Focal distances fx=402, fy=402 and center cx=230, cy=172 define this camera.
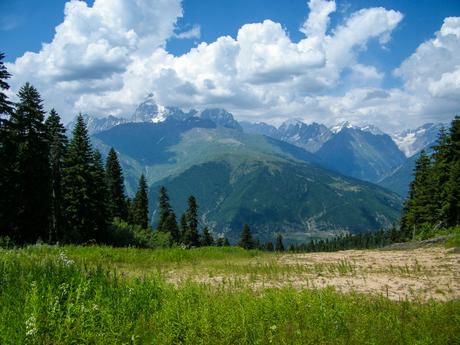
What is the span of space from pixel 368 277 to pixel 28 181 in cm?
3562

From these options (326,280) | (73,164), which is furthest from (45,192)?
(326,280)

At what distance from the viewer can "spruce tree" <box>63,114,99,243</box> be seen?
5200cm

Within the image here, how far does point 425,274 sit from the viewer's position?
1388 cm

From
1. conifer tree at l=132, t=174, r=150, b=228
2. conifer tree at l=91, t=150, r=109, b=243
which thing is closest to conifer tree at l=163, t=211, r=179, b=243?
conifer tree at l=132, t=174, r=150, b=228

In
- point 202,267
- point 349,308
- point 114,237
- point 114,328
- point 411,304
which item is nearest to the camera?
point 114,328

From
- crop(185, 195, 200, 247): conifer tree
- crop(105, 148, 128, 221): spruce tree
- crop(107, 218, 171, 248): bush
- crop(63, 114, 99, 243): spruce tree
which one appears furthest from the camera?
crop(185, 195, 200, 247): conifer tree

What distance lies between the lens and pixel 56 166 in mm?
53719

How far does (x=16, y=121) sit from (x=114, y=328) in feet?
140

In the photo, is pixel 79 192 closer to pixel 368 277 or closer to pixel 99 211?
pixel 99 211

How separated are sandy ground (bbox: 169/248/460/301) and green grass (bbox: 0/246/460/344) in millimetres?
1543

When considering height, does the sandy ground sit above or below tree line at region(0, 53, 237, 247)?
below

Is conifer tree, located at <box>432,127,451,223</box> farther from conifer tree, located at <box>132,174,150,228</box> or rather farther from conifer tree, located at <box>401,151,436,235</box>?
conifer tree, located at <box>132,174,150,228</box>

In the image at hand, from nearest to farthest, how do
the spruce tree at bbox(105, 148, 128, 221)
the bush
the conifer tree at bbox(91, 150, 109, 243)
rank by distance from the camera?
the bush < the conifer tree at bbox(91, 150, 109, 243) < the spruce tree at bbox(105, 148, 128, 221)

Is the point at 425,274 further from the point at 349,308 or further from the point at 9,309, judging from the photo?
the point at 9,309
